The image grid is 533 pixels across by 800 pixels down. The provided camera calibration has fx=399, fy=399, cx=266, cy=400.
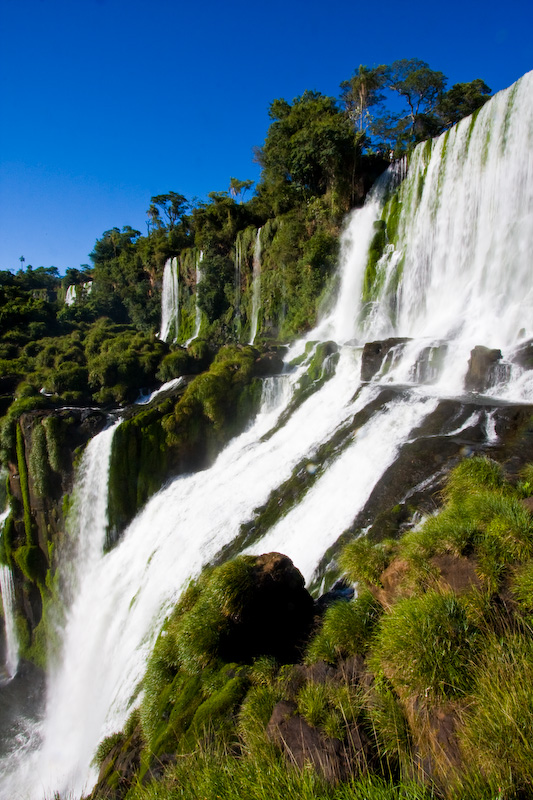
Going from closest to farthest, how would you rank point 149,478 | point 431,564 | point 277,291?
point 431,564, point 149,478, point 277,291

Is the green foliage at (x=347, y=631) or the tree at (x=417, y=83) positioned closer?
the green foliage at (x=347, y=631)

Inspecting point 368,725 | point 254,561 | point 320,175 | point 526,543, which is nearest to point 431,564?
point 526,543

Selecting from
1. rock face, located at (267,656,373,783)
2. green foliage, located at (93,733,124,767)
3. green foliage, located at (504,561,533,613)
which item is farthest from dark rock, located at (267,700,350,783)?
green foliage, located at (93,733,124,767)

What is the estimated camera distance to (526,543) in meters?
3.74

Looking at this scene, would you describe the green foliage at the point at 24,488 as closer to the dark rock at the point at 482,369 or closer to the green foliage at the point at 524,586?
the dark rock at the point at 482,369

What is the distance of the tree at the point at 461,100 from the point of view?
30.4 meters

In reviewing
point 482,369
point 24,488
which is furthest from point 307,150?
point 24,488

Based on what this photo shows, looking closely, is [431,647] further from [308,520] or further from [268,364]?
[268,364]

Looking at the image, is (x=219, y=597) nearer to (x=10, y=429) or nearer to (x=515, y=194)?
(x=10, y=429)

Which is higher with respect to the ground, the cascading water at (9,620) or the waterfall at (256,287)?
the waterfall at (256,287)

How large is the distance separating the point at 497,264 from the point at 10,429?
21455mm

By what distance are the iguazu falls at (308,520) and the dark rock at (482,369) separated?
0.05m

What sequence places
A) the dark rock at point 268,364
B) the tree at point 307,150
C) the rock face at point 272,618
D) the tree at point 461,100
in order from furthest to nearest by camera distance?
the tree at point 461,100
the tree at point 307,150
the dark rock at point 268,364
the rock face at point 272,618

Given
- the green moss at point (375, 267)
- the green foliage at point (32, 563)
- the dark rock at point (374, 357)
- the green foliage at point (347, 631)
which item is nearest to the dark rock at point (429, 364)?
the dark rock at point (374, 357)
